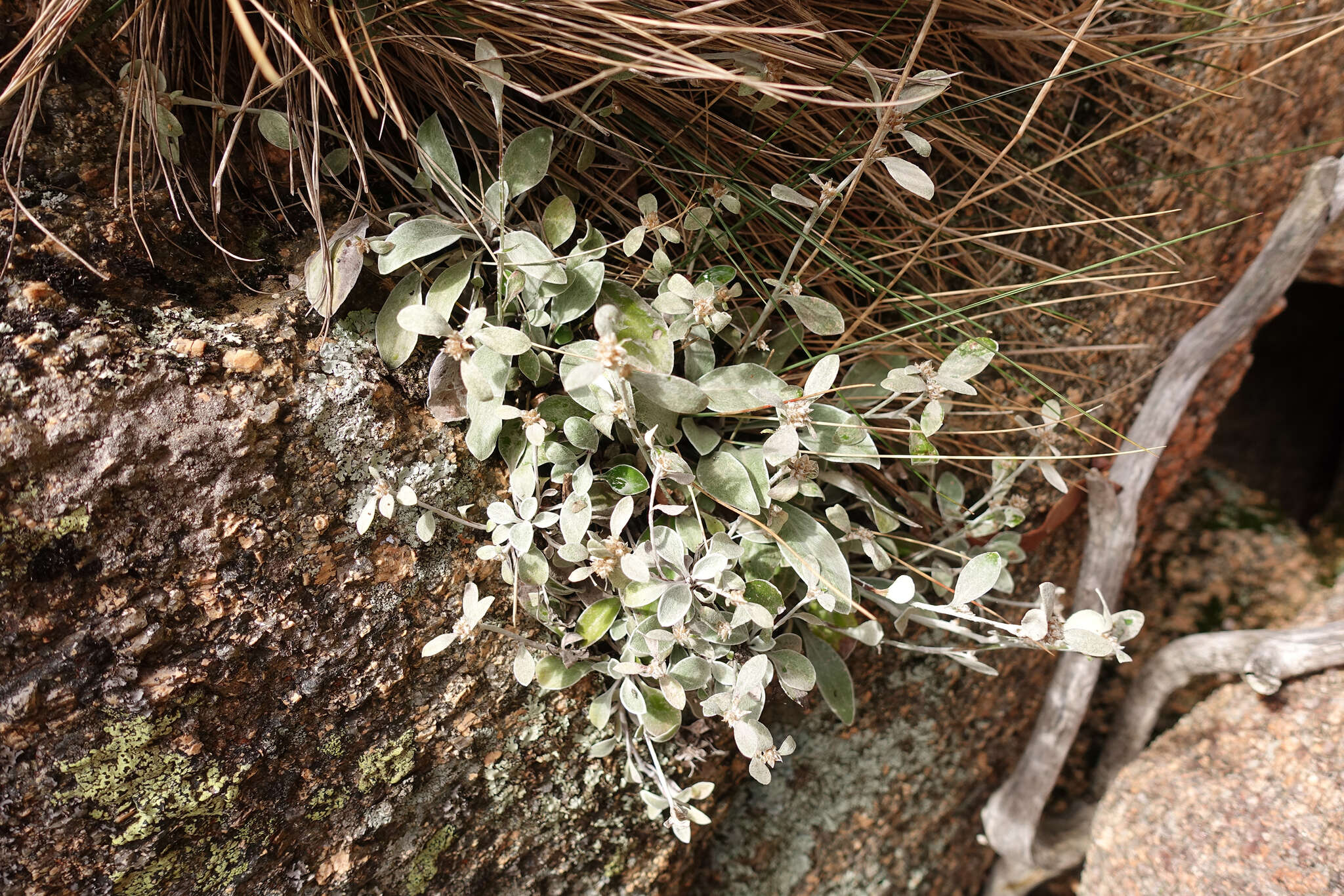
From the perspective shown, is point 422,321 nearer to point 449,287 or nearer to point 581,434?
point 449,287

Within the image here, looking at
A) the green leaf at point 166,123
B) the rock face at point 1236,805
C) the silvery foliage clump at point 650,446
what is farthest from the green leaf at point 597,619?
the rock face at point 1236,805

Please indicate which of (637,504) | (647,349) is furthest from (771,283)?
(637,504)

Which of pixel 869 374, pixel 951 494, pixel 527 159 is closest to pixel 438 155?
pixel 527 159

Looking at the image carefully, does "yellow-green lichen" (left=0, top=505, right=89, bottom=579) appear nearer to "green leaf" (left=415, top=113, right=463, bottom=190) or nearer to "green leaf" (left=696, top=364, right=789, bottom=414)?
"green leaf" (left=415, top=113, right=463, bottom=190)

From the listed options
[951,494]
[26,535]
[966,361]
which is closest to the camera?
[26,535]

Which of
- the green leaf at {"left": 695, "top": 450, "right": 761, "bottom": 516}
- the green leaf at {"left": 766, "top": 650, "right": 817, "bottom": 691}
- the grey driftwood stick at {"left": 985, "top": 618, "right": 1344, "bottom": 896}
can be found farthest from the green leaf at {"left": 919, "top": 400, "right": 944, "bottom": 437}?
the grey driftwood stick at {"left": 985, "top": 618, "right": 1344, "bottom": 896}

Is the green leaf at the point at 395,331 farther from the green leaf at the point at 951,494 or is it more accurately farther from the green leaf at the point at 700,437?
the green leaf at the point at 951,494

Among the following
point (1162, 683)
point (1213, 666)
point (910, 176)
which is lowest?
point (1162, 683)

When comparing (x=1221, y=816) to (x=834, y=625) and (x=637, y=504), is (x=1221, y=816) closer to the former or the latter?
(x=834, y=625)
